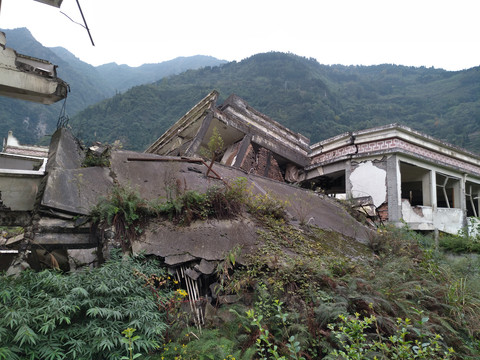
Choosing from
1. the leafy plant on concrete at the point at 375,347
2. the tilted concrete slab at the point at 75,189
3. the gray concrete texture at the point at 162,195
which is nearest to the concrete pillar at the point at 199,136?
the gray concrete texture at the point at 162,195

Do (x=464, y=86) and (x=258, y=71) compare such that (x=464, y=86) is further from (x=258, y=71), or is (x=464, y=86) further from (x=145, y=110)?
(x=145, y=110)

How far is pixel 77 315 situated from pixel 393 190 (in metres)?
11.3

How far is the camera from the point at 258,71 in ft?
196

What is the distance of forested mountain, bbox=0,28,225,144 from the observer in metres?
40.3

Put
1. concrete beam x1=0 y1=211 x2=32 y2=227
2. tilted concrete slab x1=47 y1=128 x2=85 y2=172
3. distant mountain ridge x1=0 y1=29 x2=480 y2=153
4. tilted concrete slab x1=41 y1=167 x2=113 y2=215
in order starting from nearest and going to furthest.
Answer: tilted concrete slab x1=41 y1=167 x2=113 y2=215, tilted concrete slab x1=47 y1=128 x2=85 y2=172, concrete beam x1=0 y1=211 x2=32 y2=227, distant mountain ridge x1=0 y1=29 x2=480 y2=153

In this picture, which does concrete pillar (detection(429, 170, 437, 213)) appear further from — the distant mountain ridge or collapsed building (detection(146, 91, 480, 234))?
the distant mountain ridge

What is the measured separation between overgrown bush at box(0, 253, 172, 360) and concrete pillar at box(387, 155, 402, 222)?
10.0 m

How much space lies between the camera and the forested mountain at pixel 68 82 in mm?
40281

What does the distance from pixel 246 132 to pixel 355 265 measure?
747cm

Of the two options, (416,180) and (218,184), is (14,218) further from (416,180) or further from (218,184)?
(416,180)

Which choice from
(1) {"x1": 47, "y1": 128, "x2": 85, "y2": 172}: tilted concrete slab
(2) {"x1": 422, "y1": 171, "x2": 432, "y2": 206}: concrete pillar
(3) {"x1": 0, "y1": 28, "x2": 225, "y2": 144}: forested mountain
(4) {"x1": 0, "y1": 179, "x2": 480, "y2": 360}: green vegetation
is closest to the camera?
(4) {"x1": 0, "y1": 179, "x2": 480, "y2": 360}: green vegetation

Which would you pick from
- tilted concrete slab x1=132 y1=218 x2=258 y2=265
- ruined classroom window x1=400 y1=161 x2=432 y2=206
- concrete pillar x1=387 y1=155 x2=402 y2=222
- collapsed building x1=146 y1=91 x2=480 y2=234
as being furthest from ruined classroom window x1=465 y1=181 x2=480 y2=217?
tilted concrete slab x1=132 y1=218 x2=258 y2=265

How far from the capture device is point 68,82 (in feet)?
130

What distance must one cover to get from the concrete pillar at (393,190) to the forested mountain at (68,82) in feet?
94.5
